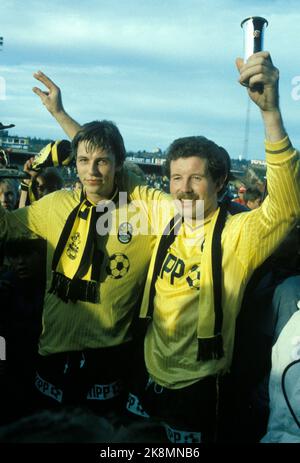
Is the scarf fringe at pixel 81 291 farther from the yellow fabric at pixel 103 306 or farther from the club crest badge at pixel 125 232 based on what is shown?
the club crest badge at pixel 125 232

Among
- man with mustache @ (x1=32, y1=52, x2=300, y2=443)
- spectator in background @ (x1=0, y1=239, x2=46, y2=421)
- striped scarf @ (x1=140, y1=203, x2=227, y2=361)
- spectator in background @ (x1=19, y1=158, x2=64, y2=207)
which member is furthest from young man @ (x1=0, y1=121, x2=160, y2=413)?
spectator in background @ (x1=19, y1=158, x2=64, y2=207)

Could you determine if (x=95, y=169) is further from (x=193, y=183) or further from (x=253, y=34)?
(x=253, y=34)

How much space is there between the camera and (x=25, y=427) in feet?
6.30

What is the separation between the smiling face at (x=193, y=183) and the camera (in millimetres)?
2023

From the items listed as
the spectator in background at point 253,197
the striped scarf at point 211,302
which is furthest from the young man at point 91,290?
the spectator in background at point 253,197

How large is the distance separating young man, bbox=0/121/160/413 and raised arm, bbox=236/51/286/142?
867mm

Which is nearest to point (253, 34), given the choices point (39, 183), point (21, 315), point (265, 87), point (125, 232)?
point (265, 87)

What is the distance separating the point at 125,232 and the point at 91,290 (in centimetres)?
32

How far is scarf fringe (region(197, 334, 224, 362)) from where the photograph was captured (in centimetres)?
188

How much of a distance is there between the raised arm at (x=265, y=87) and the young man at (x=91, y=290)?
2.84ft

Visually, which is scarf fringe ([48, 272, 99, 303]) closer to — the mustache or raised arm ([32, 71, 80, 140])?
the mustache

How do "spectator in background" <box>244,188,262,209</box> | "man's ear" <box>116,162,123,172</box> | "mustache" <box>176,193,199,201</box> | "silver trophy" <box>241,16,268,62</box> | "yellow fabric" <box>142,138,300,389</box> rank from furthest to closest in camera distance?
1. "spectator in background" <box>244,188,262,209</box>
2. "man's ear" <box>116,162,123,172</box>
3. "mustache" <box>176,193,199,201</box>
4. "yellow fabric" <box>142,138,300,389</box>
5. "silver trophy" <box>241,16,268,62</box>

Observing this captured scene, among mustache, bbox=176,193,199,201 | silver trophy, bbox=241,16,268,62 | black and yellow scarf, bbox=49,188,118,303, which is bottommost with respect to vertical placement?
black and yellow scarf, bbox=49,188,118,303
